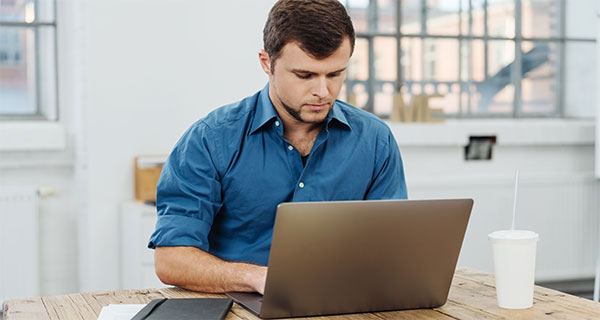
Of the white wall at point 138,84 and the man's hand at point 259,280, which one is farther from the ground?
the white wall at point 138,84

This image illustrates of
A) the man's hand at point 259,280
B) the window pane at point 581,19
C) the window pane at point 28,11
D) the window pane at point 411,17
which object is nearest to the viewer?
the man's hand at point 259,280

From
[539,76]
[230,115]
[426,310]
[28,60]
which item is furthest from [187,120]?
[426,310]

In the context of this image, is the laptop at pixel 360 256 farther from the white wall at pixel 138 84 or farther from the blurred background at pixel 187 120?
the white wall at pixel 138 84

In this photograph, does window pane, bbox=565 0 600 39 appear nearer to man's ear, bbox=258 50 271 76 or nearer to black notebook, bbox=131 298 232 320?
man's ear, bbox=258 50 271 76

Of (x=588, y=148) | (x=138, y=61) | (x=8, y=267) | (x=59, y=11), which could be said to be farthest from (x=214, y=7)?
(x=588, y=148)

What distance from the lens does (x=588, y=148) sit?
15.4 feet

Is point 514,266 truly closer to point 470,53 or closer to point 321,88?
point 321,88

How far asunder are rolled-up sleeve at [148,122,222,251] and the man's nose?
28cm

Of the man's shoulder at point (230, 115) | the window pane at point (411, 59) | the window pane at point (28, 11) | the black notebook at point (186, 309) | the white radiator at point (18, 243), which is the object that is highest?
the window pane at point (28, 11)

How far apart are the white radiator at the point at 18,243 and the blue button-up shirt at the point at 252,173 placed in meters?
2.00

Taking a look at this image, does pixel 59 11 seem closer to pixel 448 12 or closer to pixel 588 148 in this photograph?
pixel 448 12

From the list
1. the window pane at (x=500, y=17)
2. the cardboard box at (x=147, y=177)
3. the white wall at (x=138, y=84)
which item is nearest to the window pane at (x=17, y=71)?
the white wall at (x=138, y=84)

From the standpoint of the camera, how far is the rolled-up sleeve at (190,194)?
67.2 inches

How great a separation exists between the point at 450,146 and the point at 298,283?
325 cm
